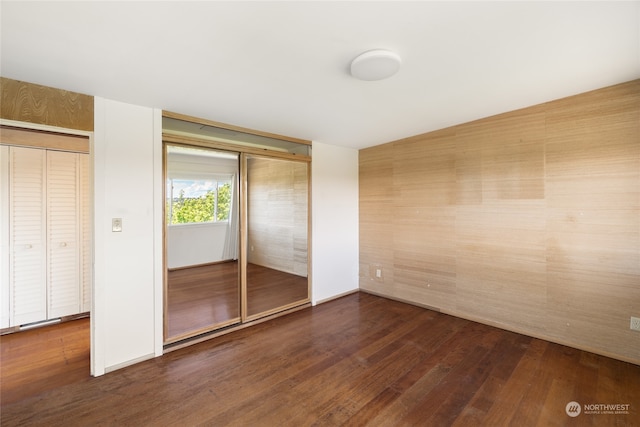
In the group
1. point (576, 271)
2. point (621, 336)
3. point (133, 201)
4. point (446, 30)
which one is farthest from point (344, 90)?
point (621, 336)

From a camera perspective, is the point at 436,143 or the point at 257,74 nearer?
the point at 257,74

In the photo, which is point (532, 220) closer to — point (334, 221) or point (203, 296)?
point (334, 221)

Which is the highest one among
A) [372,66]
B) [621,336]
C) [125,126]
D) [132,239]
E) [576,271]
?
[372,66]

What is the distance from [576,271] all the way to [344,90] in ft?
9.04

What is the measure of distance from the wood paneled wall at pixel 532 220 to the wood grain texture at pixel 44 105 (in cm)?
354

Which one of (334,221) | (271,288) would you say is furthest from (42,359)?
(334,221)

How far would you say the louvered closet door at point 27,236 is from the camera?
288 centimetres

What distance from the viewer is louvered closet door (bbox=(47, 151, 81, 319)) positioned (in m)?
3.08

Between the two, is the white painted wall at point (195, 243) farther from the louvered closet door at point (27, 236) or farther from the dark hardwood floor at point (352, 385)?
the louvered closet door at point (27, 236)

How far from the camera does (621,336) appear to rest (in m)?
2.36

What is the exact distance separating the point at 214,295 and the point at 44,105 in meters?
2.44

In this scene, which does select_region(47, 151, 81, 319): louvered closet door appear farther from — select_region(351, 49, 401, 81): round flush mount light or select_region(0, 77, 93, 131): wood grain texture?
select_region(351, 49, 401, 81): round flush mount light

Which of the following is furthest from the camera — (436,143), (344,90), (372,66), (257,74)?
(436,143)

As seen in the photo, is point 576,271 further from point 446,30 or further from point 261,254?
point 261,254
